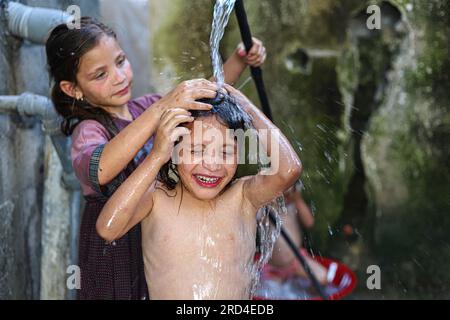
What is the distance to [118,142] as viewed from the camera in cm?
230

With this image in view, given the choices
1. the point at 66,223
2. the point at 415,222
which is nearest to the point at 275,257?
the point at 415,222

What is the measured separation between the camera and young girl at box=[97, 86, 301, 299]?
2340 mm

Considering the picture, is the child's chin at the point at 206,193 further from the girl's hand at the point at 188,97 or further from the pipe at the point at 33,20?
the pipe at the point at 33,20

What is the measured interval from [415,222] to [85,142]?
2.67m

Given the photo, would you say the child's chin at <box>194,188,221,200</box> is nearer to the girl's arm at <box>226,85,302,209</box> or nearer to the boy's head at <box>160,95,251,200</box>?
the boy's head at <box>160,95,251,200</box>

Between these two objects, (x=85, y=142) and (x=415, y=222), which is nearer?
(x=85, y=142)

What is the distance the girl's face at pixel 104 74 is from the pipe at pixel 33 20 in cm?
37

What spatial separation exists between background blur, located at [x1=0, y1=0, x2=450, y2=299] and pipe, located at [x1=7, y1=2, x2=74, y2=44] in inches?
36.0

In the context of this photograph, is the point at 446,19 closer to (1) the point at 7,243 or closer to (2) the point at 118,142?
(2) the point at 118,142

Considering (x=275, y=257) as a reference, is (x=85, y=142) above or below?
above

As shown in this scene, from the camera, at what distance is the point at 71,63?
275cm

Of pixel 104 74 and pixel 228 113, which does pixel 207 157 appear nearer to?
pixel 228 113

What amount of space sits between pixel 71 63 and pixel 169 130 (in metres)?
0.76

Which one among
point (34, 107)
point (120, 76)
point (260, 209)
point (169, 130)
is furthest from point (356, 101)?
point (169, 130)
